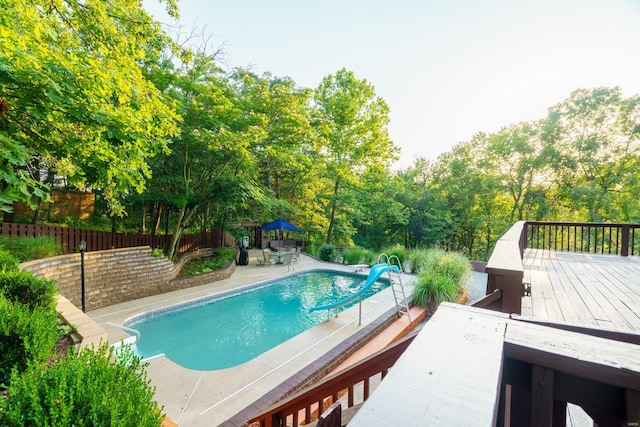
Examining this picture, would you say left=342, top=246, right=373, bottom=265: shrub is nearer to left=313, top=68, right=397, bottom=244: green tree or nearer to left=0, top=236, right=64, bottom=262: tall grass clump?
left=313, top=68, right=397, bottom=244: green tree

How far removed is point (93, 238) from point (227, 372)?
244 inches

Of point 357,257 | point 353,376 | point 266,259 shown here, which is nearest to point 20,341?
point 353,376

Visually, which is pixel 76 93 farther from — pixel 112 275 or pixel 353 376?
pixel 112 275

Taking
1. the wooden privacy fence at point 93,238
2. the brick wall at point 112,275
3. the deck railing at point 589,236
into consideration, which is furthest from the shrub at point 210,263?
the deck railing at point 589,236

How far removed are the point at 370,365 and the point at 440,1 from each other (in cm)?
729

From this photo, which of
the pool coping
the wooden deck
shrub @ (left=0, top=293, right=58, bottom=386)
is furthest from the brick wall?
the wooden deck

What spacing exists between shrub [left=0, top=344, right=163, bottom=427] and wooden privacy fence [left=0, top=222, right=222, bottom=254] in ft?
22.4

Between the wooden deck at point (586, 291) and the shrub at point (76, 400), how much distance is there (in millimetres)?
2450

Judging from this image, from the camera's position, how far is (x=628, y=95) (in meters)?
13.0

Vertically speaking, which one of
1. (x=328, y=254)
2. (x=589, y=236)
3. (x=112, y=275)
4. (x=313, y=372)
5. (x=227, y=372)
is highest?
(x=589, y=236)

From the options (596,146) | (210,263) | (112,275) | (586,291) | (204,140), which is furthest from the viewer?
(596,146)

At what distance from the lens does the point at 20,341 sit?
2.14 m

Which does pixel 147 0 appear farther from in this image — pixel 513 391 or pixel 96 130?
pixel 513 391

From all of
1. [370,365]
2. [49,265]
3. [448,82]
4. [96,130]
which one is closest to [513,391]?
[370,365]
